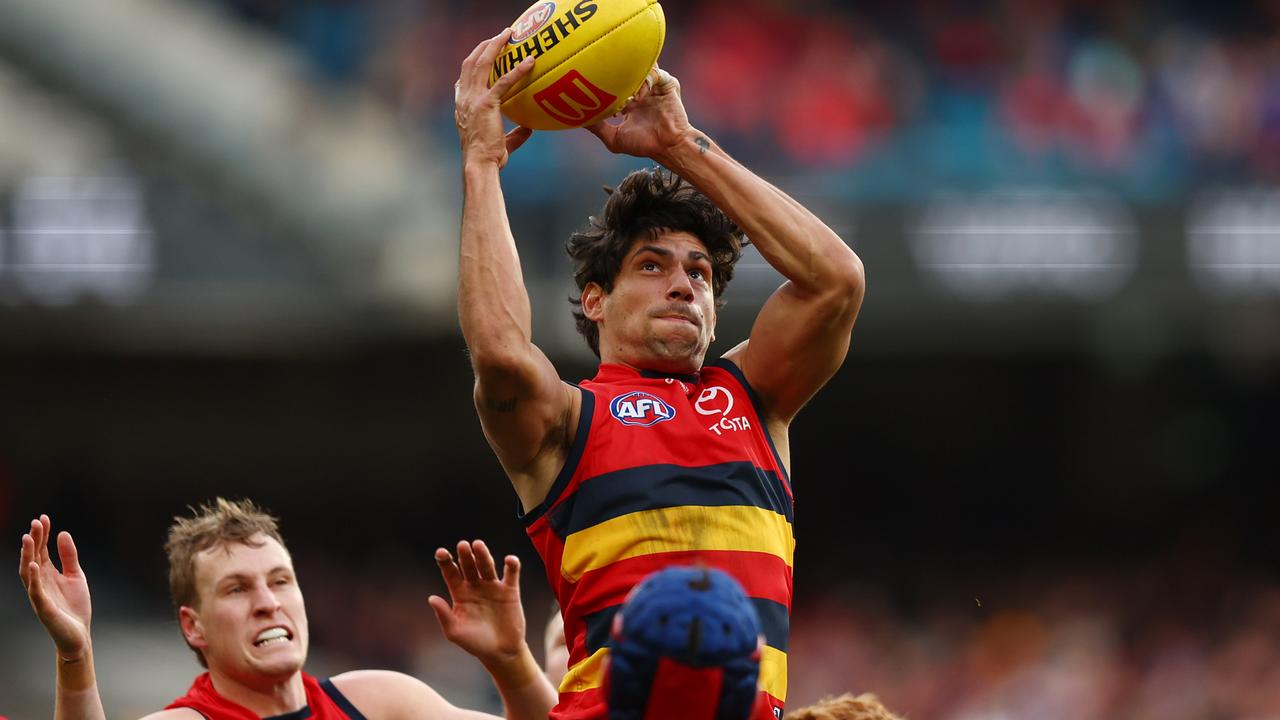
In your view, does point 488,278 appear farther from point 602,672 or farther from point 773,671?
point 773,671

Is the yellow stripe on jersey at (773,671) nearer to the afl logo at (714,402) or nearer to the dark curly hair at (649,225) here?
the afl logo at (714,402)

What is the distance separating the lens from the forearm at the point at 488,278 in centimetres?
412

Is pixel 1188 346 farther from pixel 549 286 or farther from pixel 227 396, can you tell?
pixel 227 396

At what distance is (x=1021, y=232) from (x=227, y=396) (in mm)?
7740

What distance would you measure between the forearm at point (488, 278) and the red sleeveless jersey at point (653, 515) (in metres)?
0.33

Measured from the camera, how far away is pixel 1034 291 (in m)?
11.6

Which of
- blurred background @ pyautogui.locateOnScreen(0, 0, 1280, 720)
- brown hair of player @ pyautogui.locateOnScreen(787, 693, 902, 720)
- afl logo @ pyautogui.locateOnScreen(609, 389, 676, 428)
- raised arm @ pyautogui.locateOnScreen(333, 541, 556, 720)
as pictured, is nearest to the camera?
brown hair of player @ pyautogui.locateOnScreen(787, 693, 902, 720)

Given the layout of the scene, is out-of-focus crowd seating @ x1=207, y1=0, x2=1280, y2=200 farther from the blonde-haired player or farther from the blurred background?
the blonde-haired player

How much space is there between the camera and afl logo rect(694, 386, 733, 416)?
14.4ft

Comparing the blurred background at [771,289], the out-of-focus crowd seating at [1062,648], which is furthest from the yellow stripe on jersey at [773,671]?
the out-of-focus crowd seating at [1062,648]

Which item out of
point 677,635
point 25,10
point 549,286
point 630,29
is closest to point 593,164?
point 549,286

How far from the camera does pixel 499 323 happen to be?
162 inches

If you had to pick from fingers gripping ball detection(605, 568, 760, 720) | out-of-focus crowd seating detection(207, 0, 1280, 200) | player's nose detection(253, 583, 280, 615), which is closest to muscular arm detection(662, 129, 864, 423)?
fingers gripping ball detection(605, 568, 760, 720)

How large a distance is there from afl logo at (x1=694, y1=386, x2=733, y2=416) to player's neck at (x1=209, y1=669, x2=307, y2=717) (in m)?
1.85
